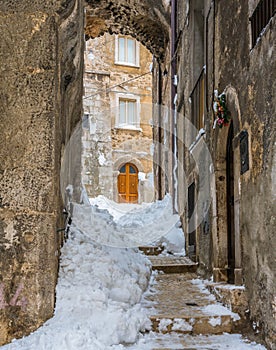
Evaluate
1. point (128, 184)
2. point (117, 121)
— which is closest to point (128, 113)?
point (117, 121)

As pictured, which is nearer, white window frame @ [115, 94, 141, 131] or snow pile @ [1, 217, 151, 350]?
snow pile @ [1, 217, 151, 350]

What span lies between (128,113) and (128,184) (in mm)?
3452

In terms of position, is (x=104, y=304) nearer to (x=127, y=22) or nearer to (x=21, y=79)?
(x=21, y=79)

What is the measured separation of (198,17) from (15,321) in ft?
20.6

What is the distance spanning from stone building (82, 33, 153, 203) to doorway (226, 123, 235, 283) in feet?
45.4

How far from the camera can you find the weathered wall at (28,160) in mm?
3471

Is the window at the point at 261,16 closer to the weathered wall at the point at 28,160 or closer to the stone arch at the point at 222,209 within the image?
the stone arch at the point at 222,209

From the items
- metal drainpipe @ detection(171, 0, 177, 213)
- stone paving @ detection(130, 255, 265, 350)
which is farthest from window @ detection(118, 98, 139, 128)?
stone paving @ detection(130, 255, 265, 350)

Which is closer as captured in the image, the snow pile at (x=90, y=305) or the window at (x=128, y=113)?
the snow pile at (x=90, y=305)

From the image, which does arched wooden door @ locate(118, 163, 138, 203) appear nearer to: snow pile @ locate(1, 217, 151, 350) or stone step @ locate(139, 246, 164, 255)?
stone step @ locate(139, 246, 164, 255)

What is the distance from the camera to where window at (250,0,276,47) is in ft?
11.2

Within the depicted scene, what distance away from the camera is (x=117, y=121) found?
790 inches

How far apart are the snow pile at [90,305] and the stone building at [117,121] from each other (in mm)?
14586

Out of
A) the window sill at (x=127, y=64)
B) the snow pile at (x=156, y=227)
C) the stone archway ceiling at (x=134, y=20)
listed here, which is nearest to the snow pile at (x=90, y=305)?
the snow pile at (x=156, y=227)
